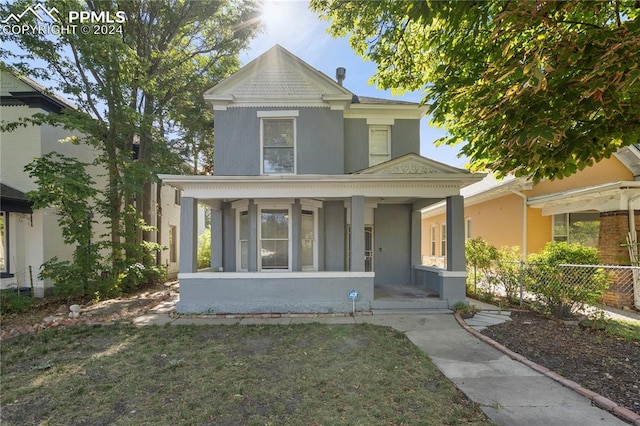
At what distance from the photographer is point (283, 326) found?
21.3ft

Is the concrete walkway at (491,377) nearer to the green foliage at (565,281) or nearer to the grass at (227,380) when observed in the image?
the grass at (227,380)

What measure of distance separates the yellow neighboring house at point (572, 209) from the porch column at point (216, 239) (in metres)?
9.04

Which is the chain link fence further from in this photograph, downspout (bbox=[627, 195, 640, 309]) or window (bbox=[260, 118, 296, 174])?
window (bbox=[260, 118, 296, 174])

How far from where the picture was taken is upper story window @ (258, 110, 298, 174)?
8.77 meters

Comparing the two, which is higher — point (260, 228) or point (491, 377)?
point (260, 228)

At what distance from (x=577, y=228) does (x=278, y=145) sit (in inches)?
406

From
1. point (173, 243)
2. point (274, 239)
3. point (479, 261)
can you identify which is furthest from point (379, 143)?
point (173, 243)

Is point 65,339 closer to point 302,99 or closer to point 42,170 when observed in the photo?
point 42,170

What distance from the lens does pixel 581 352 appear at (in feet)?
16.0

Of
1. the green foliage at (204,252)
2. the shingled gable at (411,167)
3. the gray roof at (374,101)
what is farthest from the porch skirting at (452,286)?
the green foliage at (204,252)

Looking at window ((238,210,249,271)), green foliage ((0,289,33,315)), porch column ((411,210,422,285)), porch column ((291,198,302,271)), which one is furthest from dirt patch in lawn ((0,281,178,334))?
porch column ((411,210,422,285))

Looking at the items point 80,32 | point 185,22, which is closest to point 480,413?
point 80,32

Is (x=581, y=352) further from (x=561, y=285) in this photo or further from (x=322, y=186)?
(x=322, y=186)

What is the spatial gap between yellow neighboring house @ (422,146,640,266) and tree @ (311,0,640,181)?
3722 millimetres
